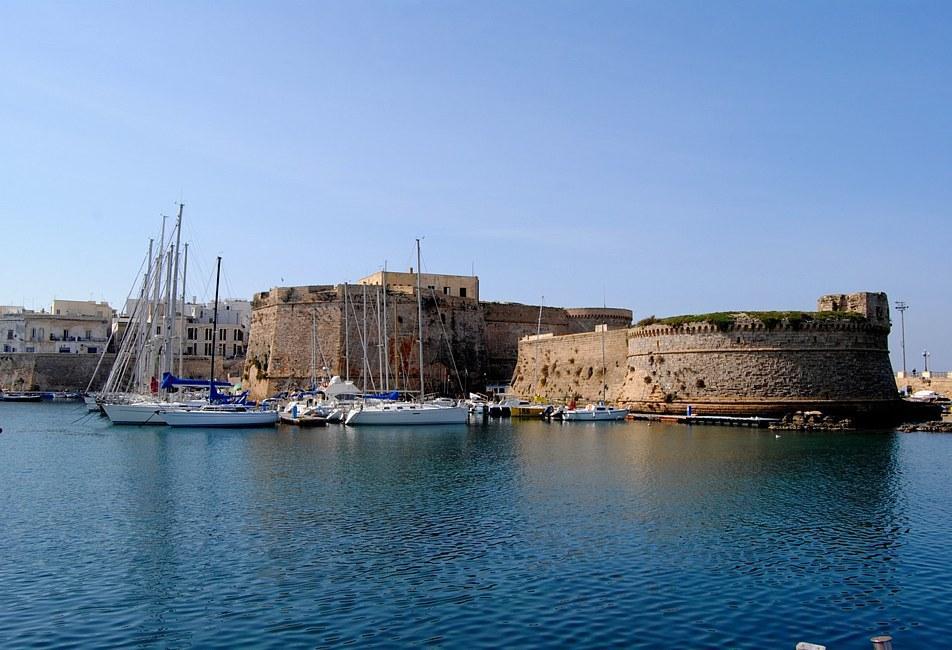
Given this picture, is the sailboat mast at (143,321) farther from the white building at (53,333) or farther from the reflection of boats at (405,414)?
the white building at (53,333)

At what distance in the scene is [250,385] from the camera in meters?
42.6

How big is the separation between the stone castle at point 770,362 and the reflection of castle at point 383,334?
24.9 ft

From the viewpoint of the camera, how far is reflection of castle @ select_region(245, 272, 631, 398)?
133ft

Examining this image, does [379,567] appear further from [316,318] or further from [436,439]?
[316,318]

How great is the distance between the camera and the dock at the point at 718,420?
2948cm

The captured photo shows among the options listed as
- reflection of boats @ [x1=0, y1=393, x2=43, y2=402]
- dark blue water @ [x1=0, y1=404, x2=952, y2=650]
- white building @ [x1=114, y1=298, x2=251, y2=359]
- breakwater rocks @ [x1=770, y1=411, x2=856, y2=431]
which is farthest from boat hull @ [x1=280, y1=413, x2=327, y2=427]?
reflection of boats @ [x1=0, y1=393, x2=43, y2=402]

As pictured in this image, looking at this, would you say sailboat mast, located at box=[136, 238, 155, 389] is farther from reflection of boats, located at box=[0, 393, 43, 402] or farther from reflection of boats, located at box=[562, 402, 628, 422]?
reflection of boats, located at box=[0, 393, 43, 402]

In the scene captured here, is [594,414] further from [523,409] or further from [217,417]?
[217,417]

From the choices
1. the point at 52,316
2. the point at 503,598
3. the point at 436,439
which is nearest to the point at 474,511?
the point at 503,598

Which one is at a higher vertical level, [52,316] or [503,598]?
[52,316]

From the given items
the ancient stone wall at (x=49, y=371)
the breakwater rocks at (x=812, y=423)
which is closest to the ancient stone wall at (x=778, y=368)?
the breakwater rocks at (x=812, y=423)

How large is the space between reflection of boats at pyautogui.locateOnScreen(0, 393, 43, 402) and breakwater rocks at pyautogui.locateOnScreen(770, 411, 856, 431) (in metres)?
44.5

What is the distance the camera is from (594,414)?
33.1m

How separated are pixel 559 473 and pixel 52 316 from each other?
5120cm
